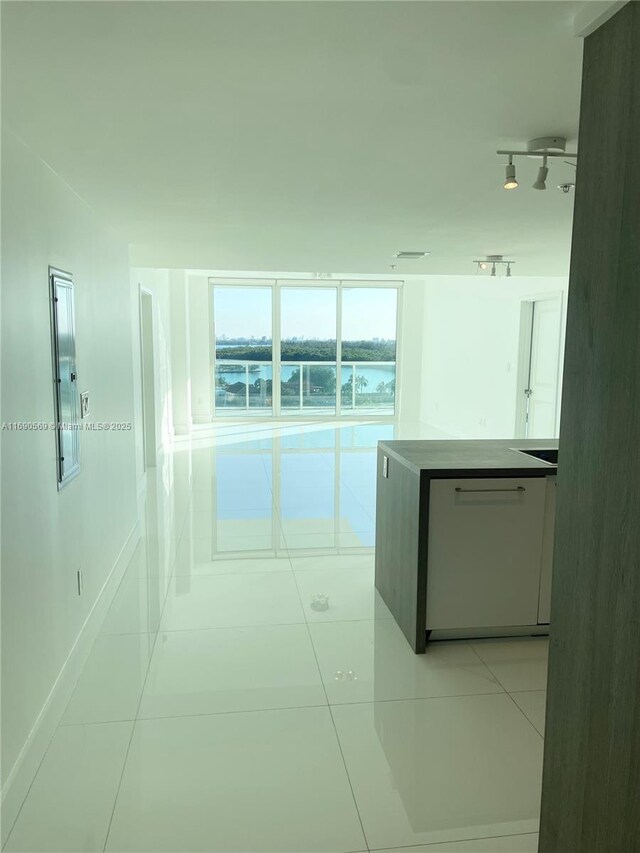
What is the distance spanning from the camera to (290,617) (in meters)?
3.34

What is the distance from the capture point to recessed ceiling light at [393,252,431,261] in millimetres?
5091

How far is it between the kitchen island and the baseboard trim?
1.64m

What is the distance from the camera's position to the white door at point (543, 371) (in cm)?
696

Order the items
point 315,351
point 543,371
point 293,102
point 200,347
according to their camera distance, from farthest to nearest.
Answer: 1. point 315,351
2. point 200,347
3. point 543,371
4. point 293,102

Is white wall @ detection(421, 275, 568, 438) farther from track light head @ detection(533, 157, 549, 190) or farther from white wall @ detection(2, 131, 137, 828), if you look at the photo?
white wall @ detection(2, 131, 137, 828)

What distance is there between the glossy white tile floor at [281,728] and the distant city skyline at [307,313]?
25.2 feet

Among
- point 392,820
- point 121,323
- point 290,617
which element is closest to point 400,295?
point 121,323

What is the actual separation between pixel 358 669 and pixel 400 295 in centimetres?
989

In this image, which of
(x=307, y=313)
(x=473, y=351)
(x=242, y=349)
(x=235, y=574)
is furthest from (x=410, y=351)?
(x=235, y=574)

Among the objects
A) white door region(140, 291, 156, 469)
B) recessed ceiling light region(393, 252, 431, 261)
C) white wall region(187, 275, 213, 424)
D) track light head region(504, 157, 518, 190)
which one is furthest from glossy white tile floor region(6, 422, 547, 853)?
white wall region(187, 275, 213, 424)

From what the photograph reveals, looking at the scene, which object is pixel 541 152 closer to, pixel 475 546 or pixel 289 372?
pixel 475 546

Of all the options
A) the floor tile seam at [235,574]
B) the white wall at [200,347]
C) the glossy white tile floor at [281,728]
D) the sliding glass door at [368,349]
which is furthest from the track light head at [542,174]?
the sliding glass door at [368,349]

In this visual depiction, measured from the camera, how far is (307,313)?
11672 millimetres

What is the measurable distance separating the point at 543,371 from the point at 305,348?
5.43 metres
